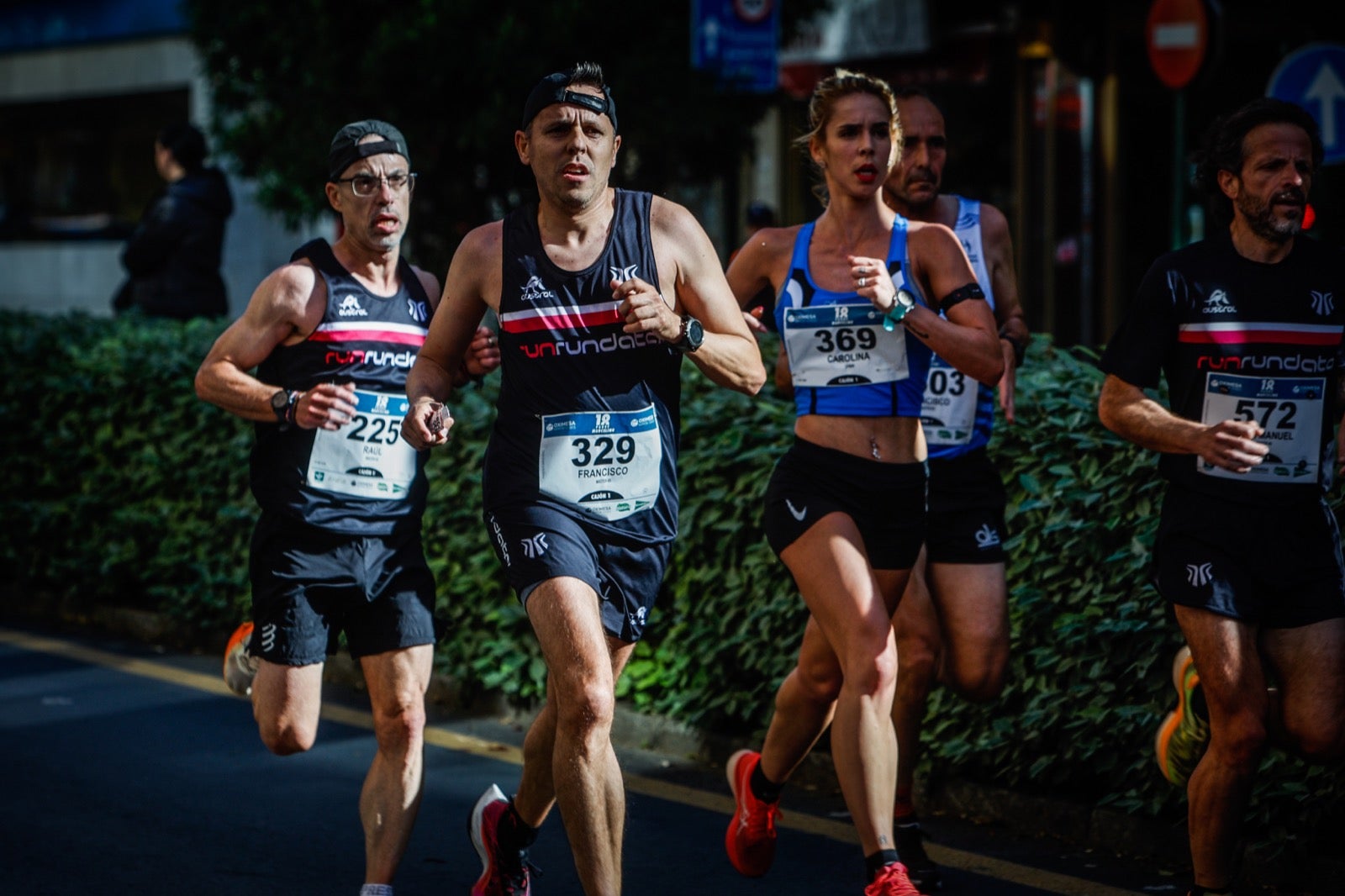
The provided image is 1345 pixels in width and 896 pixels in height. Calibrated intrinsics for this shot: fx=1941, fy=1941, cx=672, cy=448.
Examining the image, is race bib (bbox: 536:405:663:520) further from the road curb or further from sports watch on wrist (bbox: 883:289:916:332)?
the road curb

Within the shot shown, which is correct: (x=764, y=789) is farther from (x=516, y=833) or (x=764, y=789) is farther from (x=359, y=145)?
(x=359, y=145)

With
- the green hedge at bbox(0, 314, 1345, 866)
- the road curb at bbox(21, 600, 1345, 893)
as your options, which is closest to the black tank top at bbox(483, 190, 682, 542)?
the green hedge at bbox(0, 314, 1345, 866)

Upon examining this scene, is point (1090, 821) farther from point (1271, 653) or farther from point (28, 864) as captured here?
point (28, 864)

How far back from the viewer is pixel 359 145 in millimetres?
5324

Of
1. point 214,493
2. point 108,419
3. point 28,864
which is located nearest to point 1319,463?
point 28,864

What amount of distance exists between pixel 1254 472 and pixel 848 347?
1.14 metres

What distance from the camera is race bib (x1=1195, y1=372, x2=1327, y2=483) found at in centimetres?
471

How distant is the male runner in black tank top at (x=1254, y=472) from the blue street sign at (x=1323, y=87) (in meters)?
4.07

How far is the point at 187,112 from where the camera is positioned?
24531 millimetres

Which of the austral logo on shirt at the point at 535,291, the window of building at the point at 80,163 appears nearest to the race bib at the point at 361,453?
the austral logo on shirt at the point at 535,291

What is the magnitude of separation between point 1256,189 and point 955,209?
4.53 feet

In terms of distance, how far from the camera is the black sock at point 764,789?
5.46 metres

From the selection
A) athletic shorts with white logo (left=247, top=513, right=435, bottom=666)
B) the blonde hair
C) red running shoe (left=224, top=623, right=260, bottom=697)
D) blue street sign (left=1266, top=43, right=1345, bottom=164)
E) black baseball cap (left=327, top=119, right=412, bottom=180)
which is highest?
blue street sign (left=1266, top=43, right=1345, bottom=164)

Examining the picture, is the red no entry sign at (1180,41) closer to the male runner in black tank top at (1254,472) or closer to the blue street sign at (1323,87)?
the blue street sign at (1323,87)
